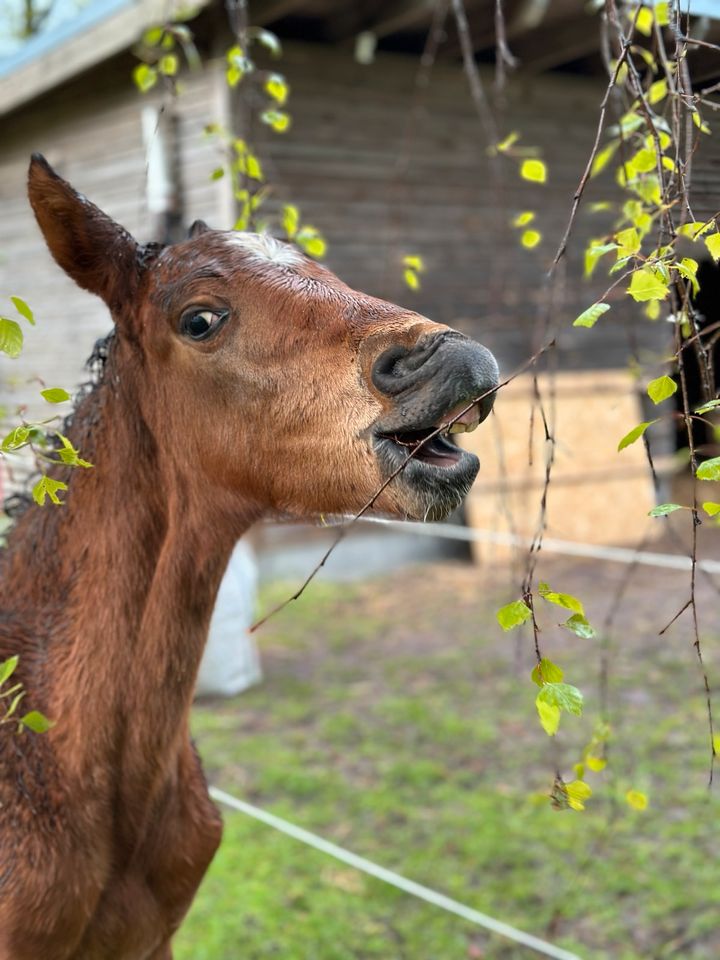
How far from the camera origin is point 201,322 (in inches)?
66.1

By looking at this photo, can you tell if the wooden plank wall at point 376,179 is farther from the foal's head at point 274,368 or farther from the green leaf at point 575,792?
the green leaf at point 575,792

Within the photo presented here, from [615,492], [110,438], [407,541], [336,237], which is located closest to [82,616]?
[110,438]

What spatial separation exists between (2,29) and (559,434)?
415 inches

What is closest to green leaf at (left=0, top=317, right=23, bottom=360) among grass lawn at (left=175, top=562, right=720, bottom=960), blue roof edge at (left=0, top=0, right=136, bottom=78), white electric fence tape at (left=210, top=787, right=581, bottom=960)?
grass lawn at (left=175, top=562, right=720, bottom=960)

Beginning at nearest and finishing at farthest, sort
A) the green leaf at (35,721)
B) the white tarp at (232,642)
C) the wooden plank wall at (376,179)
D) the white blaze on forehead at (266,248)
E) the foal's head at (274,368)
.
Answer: the foal's head at (274,368), the green leaf at (35,721), the white blaze on forehead at (266,248), the white tarp at (232,642), the wooden plank wall at (376,179)

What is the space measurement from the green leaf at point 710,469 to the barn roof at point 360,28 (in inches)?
202

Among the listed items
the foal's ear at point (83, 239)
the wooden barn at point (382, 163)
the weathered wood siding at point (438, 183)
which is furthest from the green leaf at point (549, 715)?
the weathered wood siding at point (438, 183)

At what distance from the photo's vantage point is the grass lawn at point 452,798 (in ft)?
10.8

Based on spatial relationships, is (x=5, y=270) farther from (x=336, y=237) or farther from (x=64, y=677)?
(x=64, y=677)

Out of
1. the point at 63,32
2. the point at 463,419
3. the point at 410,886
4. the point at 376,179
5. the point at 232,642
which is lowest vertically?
the point at 410,886

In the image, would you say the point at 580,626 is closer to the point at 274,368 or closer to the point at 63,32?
the point at 274,368

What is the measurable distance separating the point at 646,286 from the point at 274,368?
26.6 inches

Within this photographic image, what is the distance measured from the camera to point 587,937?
323 cm

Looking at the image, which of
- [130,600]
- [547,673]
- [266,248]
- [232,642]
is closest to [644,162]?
[266,248]
